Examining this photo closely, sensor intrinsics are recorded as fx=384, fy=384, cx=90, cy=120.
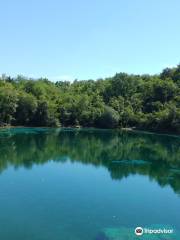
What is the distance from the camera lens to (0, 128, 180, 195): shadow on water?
3875cm

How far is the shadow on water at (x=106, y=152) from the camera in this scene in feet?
127

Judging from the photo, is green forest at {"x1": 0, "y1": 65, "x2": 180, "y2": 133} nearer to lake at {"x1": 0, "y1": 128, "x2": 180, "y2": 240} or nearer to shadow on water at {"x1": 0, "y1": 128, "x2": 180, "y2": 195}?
shadow on water at {"x1": 0, "y1": 128, "x2": 180, "y2": 195}

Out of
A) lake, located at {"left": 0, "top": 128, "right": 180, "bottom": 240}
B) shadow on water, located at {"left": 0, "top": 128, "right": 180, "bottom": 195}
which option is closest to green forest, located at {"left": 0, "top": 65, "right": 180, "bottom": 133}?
shadow on water, located at {"left": 0, "top": 128, "right": 180, "bottom": 195}

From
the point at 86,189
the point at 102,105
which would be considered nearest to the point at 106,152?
the point at 86,189

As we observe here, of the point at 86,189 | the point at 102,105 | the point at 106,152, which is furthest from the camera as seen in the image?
the point at 102,105

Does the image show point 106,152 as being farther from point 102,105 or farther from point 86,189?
point 102,105

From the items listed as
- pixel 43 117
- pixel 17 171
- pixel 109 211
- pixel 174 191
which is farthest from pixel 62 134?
pixel 109 211

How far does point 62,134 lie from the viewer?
6675cm

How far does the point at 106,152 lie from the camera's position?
50.7m

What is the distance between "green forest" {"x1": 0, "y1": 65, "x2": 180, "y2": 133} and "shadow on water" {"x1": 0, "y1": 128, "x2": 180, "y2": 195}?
9197 mm

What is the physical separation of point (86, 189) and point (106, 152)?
809 inches

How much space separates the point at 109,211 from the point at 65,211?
280cm

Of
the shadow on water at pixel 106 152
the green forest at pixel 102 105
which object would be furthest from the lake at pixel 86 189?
the green forest at pixel 102 105

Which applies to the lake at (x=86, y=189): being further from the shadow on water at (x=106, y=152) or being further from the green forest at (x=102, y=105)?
the green forest at (x=102, y=105)
